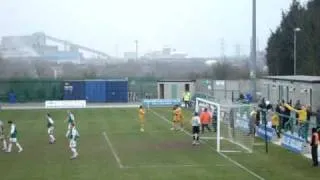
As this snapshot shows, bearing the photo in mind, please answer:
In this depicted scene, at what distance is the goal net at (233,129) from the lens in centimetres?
3284

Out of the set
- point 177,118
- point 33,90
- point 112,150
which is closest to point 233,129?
point 177,118

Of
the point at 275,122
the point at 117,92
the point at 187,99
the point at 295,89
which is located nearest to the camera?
the point at 275,122

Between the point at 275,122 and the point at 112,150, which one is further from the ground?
the point at 275,122

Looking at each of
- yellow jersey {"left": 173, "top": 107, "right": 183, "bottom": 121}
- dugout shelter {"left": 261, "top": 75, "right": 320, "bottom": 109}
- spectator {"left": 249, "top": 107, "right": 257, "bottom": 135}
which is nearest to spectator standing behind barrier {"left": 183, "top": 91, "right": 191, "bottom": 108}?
dugout shelter {"left": 261, "top": 75, "right": 320, "bottom": 109}

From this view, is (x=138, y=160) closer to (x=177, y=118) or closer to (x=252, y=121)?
(x=252, y=121)

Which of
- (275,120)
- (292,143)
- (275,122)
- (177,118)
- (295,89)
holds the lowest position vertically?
(292,143)

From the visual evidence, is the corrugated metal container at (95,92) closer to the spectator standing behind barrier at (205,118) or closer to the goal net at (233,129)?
the goal net at (233,129)

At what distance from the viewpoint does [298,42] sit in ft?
241

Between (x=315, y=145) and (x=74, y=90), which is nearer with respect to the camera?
(x=315, y=145)

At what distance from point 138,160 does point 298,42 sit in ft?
160

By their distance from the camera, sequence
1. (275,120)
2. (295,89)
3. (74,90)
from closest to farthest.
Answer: (275,120), (295,89), (74,90)

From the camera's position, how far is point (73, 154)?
1180 inches

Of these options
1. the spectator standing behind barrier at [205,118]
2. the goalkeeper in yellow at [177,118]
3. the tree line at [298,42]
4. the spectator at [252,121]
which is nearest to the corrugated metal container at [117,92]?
the tree line at [298,42]

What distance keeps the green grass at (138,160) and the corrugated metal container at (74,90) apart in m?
30.2
